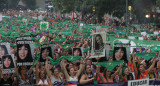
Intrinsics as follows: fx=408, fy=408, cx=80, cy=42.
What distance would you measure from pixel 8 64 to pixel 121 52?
3093 millimetres

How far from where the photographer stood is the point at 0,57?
10.8 m

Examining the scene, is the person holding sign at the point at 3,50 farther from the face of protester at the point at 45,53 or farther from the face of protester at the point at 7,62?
the face of protester at the point at 45,53

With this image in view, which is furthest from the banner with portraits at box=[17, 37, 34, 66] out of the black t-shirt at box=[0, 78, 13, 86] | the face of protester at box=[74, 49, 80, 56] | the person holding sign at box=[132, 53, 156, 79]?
the person holding sign at box=[132, 53, 156, 79]

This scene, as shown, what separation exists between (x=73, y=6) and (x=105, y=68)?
2555 inches

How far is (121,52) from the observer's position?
1105 centimetres

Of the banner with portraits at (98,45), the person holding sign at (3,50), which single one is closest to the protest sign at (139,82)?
the banner with portraits at (98,45)

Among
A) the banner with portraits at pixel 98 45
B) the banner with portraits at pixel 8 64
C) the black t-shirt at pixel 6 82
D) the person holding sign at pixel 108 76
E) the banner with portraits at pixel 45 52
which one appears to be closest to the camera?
the black t-shirt at pixel 6 82

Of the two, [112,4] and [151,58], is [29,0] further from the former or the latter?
[151,58]

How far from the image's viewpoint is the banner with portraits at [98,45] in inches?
424

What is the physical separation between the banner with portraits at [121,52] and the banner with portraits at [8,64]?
2734 millimetres

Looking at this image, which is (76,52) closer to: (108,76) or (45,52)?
(45,52)

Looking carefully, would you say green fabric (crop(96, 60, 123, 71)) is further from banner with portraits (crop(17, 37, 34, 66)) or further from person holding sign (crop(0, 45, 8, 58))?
person holding sign (crop(0, 45, 8, 58))

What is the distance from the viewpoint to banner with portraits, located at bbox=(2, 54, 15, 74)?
982 cm

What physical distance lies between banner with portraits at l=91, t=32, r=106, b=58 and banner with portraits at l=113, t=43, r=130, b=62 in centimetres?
35
